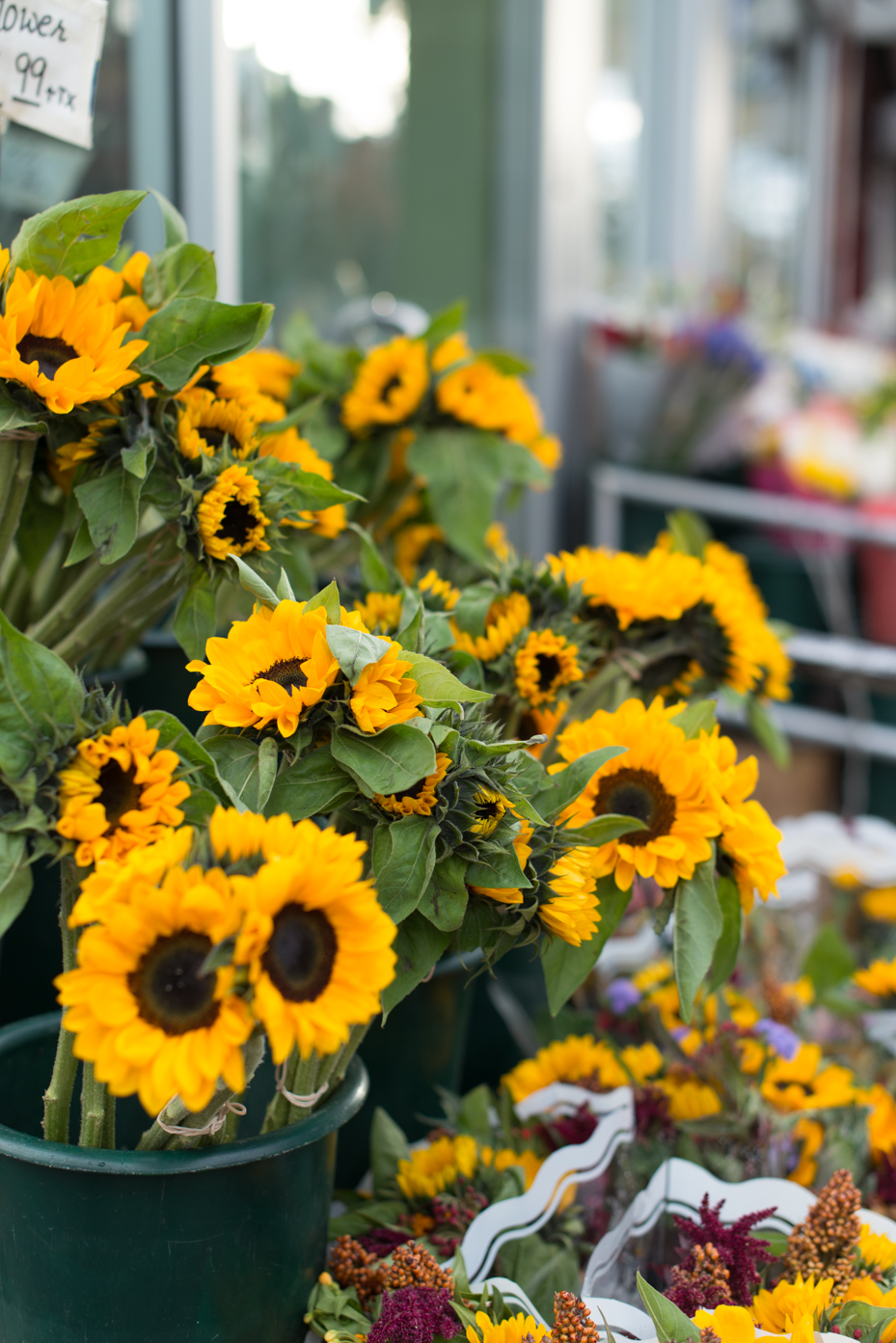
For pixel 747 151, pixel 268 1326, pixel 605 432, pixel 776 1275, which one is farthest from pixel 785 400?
pixel 268 1326

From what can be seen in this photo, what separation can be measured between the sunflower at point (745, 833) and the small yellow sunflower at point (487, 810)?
15cm

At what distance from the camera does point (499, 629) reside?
2.41 feet

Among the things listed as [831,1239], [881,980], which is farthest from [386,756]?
[881,980]

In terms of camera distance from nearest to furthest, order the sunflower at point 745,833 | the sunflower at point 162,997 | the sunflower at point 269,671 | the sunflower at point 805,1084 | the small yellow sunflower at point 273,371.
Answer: the sunflower at point 162,997 < the sunflower at point 269,671 < the sunflower at point 745,833 < the sunflower at point 805,1084 < the small yellow sunflower at point 273,371

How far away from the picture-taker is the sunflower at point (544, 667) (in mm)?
719

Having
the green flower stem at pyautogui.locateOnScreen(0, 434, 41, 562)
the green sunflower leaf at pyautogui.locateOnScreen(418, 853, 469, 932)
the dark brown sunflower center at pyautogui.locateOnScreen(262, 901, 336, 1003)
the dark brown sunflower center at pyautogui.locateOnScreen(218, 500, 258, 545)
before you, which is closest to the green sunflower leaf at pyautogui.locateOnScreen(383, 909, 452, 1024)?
the green sunflower leaf at pyautogui.locateOnScreen(418, 853, 469, 932)

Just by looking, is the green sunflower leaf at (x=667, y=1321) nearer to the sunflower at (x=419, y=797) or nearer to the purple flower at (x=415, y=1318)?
the purple flower at (x=415, y=1318)

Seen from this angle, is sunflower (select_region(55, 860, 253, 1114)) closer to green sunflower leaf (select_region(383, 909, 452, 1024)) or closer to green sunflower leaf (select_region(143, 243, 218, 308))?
green sunflower leaf (select_region(383, 909, 452, 1024))

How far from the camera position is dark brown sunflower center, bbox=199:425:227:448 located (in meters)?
0.68

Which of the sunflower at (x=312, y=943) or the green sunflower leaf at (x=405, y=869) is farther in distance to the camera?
the green sunflower leaf at (x=405, y=869)

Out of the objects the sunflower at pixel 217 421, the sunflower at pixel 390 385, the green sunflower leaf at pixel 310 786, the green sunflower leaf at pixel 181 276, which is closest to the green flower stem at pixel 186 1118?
the green sunflower leaf at pixel 310 786

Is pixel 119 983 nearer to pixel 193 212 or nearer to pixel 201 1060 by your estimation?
pixel 201 1060

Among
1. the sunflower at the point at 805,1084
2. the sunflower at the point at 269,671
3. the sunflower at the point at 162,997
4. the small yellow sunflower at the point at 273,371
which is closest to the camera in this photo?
the sunflower at the point at 162,997

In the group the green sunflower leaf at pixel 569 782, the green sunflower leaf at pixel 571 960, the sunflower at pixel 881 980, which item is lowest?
the sunflower at pixel 881 980
